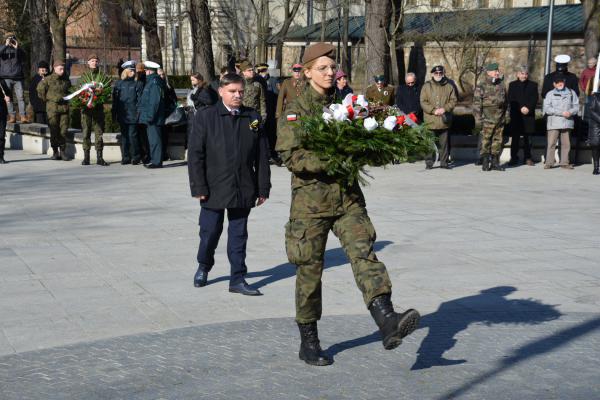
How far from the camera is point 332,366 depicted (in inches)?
242

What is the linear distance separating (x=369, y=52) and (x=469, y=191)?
6609 millimetres

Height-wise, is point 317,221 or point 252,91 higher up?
point 252,91

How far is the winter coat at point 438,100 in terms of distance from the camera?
690 inches

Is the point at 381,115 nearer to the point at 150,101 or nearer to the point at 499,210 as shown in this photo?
the point at 499,210

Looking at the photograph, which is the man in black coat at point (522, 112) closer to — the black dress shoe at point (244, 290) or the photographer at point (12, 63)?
the photographer at point (12, 63)

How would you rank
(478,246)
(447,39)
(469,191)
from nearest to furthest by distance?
(478,246) < (469,191) < (447,39)

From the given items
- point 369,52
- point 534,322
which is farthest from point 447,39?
point 534,322

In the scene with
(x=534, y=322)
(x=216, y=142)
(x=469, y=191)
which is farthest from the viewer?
(x=469, y=191)

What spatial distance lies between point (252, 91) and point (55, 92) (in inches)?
144

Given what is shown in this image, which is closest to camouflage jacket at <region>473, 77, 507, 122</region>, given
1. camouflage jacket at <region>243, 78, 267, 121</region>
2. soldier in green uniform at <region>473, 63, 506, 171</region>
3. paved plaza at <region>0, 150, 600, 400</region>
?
soldier in green uniform at <region>473, 63, 506, 171</region>

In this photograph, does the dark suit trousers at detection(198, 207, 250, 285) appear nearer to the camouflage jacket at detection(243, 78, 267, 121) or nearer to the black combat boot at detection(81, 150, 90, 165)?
the camouflage jacket at detection(243, 78, 267, 121)

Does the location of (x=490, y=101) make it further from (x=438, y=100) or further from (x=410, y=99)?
(x=410, y=99)

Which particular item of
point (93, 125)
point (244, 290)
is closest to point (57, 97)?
point (93, 125)

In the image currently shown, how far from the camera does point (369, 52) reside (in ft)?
68.1
